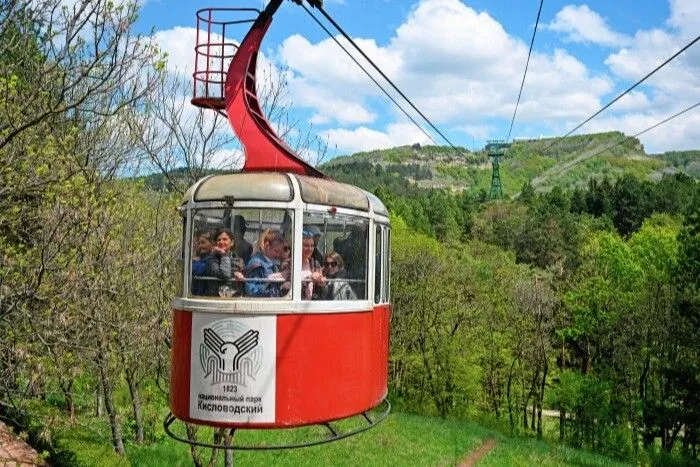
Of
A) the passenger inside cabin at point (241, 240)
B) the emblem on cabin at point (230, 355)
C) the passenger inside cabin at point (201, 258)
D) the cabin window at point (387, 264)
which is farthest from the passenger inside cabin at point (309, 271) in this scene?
the cabin window at point (387, 264)

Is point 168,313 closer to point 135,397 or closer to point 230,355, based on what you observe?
point 135,397

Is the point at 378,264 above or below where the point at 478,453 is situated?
above

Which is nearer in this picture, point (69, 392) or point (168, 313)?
point (69, 392)

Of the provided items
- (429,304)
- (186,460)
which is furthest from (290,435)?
(429,304)

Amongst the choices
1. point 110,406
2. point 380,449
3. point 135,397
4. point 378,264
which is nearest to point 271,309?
point 378,264

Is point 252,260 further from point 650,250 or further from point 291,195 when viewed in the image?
point 650,250

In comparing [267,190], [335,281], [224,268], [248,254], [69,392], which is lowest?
[69,392]

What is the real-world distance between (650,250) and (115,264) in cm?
3307

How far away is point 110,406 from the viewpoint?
581 inches

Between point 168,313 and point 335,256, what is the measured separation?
809cm

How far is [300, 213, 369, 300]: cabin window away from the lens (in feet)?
20.1

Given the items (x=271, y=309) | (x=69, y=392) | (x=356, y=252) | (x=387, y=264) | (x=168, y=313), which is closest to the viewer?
(x=271, y=309)

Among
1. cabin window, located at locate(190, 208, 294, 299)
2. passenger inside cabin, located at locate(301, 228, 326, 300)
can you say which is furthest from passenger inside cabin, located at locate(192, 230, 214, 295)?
passenger inside cabin, located at locate(301, 228, 326, 300)

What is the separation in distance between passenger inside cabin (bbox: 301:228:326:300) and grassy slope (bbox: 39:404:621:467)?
10.4 m
